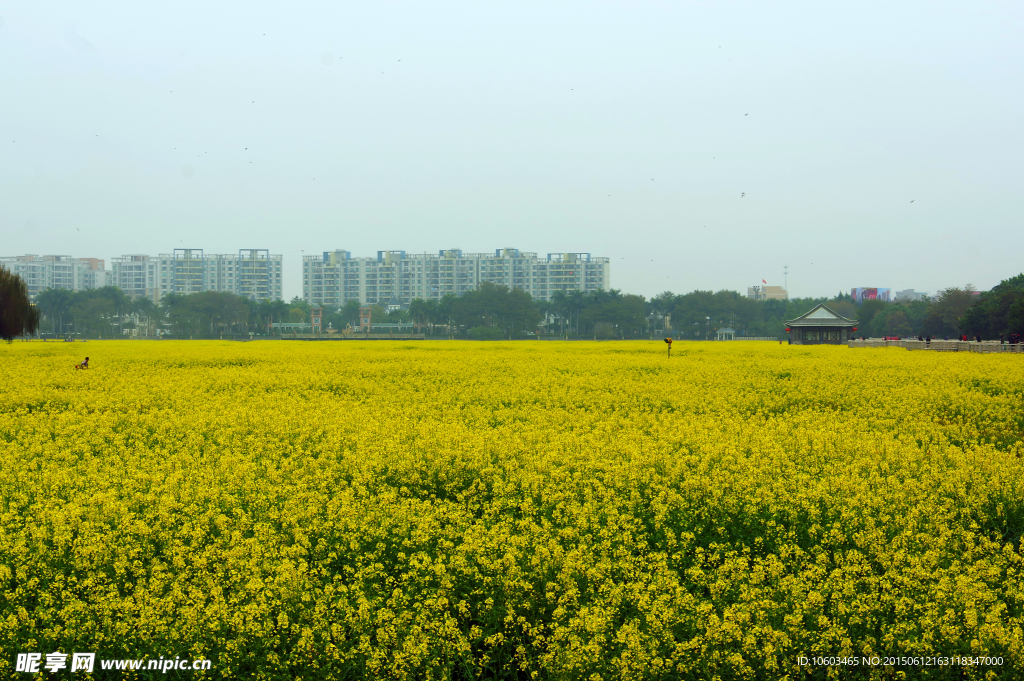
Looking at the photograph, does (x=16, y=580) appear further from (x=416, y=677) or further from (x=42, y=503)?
(x=416, y=677)

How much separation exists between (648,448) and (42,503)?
254 inches

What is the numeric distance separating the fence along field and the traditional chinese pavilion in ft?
202

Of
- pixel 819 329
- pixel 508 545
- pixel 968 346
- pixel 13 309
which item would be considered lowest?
pixel 508 545

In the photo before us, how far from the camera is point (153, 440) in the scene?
35.1ft

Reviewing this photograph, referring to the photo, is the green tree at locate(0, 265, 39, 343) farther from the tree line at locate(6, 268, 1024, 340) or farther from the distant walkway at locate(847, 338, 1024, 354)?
the tree line at locate(6, 268, 1024, 340)

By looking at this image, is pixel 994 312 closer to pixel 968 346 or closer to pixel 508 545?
pixel 968 346

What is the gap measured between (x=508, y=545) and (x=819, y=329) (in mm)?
71330

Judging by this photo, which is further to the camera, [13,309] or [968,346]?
[968,346]

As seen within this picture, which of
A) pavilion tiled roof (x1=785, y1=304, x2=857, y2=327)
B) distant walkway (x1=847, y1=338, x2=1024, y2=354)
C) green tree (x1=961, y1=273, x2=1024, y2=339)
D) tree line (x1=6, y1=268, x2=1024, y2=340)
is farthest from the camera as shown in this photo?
tree line (x1=6, y1=268, x2=1024, y2=340)

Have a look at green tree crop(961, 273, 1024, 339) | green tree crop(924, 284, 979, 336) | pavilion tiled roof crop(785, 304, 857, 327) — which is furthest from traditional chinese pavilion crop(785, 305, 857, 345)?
green tree crop(924, 284, 979, 336)

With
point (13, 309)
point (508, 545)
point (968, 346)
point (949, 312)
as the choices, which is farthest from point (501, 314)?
point (508, 545)

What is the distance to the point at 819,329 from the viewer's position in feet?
230

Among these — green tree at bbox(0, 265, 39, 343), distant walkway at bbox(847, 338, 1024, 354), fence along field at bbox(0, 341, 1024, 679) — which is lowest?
fence along field at bbox(0, 341, 1024, 679)

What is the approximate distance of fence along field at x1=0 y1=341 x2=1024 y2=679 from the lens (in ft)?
14.0
